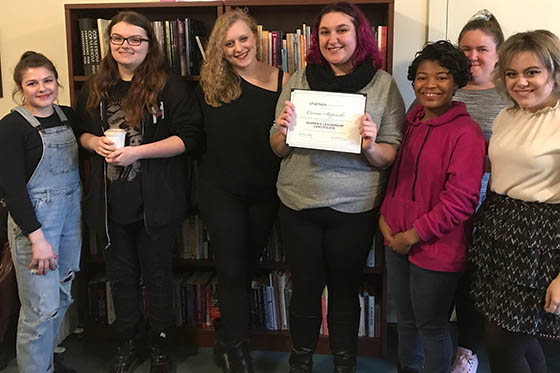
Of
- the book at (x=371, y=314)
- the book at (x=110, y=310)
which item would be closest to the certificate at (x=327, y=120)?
the book at (x=371, y=314)

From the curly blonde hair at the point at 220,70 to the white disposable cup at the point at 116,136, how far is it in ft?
1.14

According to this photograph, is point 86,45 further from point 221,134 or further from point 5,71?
point 221,134

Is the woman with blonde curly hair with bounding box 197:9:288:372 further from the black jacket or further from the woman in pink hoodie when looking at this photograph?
the woman in pink hoodie

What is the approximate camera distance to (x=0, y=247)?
2.18 m

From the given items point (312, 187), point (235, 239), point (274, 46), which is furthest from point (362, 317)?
point (274, 46)

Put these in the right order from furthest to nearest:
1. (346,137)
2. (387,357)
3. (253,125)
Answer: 1. (387,357)
2. (253,125)
3. (346,137)

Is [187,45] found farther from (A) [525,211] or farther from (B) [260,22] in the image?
(A) [525,211]

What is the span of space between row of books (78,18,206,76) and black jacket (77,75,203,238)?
28 centimetres

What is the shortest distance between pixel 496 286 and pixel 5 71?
2.47 metres

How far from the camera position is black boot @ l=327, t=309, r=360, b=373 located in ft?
6.29

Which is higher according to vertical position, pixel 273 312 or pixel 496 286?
pixel 496 286

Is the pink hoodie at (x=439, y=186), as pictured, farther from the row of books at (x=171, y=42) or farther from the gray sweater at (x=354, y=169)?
the row of books at (x=171, y=42)

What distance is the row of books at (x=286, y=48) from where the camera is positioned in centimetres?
219

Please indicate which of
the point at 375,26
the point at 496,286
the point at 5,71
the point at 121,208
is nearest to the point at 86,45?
the point at 5,71
